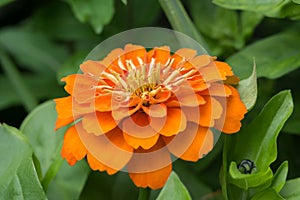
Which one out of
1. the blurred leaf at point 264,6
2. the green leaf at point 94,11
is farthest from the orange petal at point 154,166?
the green leaf at point 94,11

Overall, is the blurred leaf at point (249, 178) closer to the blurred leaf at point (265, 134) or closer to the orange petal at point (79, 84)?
the blurred leaf at point (265, 134)

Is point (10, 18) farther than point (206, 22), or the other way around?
point (10, 18)

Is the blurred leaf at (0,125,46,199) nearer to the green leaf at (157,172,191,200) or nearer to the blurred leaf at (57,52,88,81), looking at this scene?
the green leaf at (157,172,191,200)

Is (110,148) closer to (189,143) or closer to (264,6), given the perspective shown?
(189,143)

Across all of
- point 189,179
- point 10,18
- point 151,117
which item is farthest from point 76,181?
point 10,18

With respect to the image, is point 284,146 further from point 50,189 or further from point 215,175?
point 50,189

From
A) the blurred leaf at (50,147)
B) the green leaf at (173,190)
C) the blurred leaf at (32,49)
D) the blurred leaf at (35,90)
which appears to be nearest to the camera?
the green leaf at (173,190)
